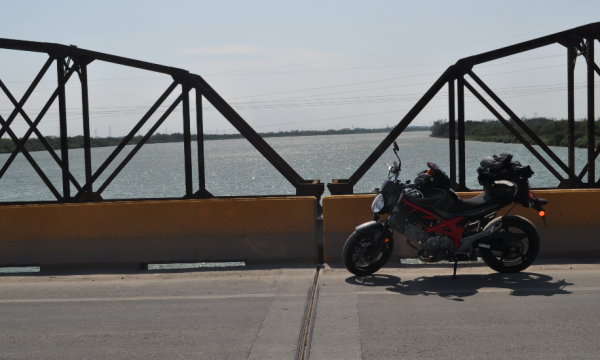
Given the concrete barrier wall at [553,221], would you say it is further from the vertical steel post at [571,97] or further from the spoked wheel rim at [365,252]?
the vertical steel post at [571,97]

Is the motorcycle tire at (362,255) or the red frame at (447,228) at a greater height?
the red frame at (447,228)

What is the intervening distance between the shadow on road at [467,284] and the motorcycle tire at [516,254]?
0.32 ft

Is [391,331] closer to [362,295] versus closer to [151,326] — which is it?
[362,295]

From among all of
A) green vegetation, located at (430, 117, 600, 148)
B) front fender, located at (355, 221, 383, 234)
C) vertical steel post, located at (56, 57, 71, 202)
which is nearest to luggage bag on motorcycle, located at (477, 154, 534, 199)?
front fender, located at (355, 221, 383, 234)

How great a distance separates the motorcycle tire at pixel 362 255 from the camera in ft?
23.9

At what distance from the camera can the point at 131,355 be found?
484cm

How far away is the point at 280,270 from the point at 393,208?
5.16 feet

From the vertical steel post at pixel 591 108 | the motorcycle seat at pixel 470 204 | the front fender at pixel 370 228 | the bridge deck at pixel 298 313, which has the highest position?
the vertical steel post at pixel 591 108

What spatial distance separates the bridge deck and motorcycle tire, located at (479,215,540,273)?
0.48 ft

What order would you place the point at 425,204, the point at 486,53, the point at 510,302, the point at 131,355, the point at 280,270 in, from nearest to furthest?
the point at 131,355 → the point at 510,302 → the point at 425,204 → the point at 280,270 → the point at 486,53

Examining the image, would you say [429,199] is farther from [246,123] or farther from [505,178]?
[246,123]

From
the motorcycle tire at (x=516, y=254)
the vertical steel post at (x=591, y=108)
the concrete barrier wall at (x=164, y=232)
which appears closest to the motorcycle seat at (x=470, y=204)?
the motorcycle tire at (x=516, y=254)

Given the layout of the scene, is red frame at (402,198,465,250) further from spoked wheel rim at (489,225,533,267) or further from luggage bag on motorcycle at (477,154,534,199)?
luggage bag on motorcycle at (477,154,534,199)

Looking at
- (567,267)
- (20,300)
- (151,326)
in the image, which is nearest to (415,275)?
(567,267)
